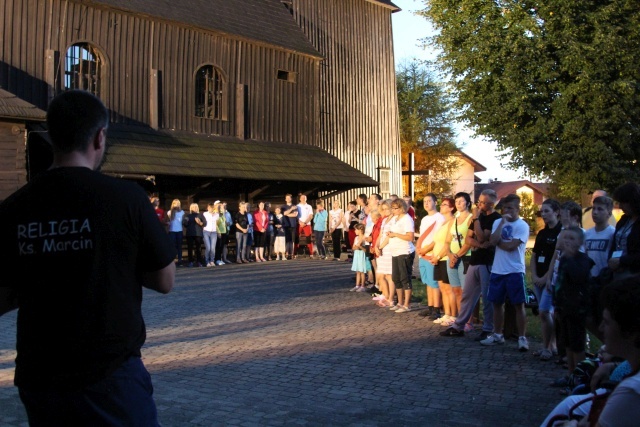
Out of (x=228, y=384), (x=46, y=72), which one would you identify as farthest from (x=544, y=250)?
(x=46, y=72)

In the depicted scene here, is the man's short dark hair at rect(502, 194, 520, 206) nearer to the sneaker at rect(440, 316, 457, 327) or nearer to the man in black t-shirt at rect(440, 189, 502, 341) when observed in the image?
the man in black t-shirt at rect(440, 189, 502, 341)

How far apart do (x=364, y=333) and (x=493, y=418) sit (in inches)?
170

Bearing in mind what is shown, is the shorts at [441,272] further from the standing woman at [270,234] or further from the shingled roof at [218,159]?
the standing woman at [270,234]

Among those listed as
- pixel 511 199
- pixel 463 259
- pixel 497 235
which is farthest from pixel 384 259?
pixel 511 199

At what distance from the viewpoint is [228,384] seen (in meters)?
7.66

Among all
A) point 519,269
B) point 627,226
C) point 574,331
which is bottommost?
point 574,331

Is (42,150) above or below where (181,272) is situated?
above

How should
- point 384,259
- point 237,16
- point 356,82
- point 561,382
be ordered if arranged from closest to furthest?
point 561,382 → point 384,259 → point 237,16 → point 356,82

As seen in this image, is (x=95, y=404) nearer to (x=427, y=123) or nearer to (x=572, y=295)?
(x=572, y=295)

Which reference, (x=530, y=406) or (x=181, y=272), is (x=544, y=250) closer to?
(x=530, y=406)

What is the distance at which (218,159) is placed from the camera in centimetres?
2395

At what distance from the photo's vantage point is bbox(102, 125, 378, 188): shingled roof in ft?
70.6

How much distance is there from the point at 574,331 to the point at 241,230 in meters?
16.2

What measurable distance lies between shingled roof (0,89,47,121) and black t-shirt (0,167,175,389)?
16.9m
